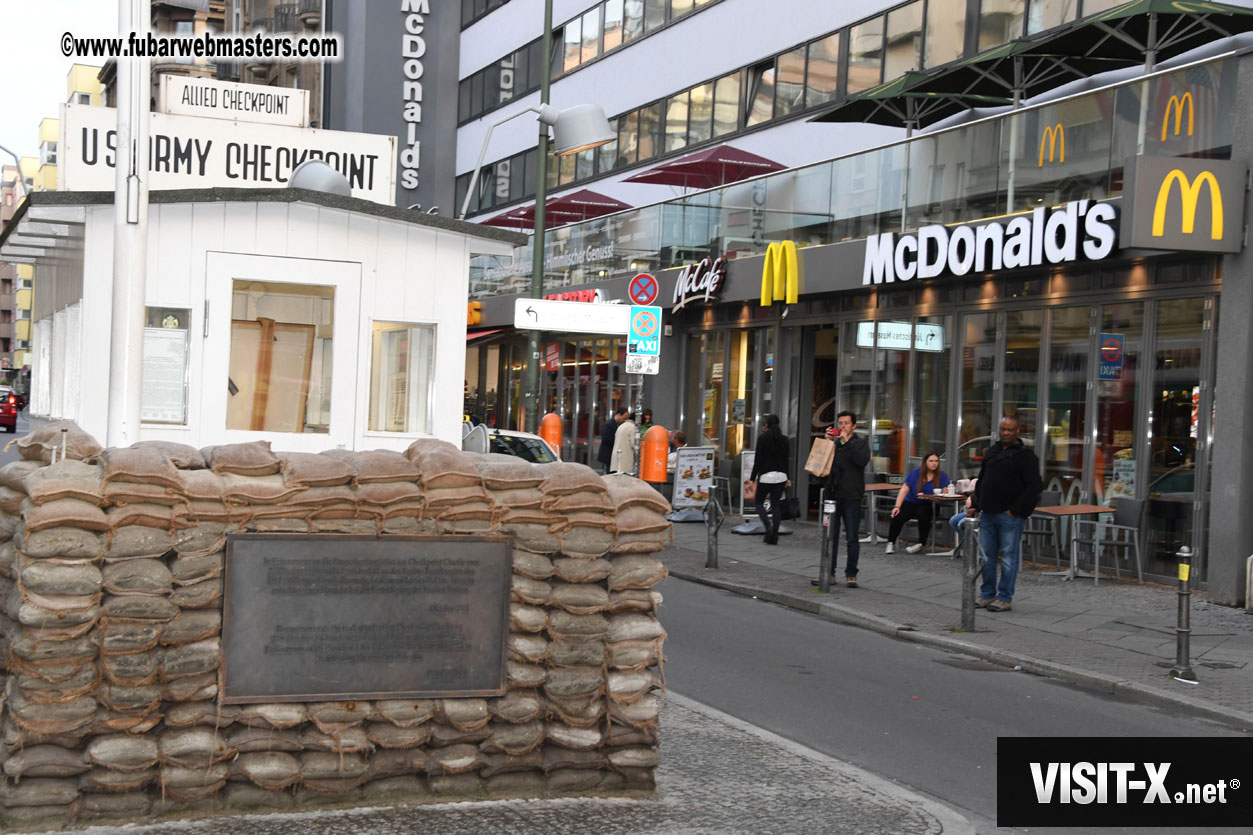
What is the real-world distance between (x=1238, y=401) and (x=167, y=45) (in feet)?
35.6

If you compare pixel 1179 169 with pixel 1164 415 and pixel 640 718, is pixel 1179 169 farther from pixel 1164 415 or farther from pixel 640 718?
pixel 640 718

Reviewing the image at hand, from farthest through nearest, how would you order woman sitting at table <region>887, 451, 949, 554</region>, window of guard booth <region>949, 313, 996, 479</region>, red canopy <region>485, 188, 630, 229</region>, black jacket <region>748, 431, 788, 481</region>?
red canopy <region>485, 188, 630, 229</region> → black jacket <region>748, 431, 788, 481</region> → woman sitting at table <region>887, 451, 949, 554</region> → window of guard booth <region>949, 313, 996, 479</region>

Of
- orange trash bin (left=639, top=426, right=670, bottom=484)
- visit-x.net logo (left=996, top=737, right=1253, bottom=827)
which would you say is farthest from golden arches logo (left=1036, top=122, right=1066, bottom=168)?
visit-x.net logo (left=996, top=737, right=1253, bottom=827)

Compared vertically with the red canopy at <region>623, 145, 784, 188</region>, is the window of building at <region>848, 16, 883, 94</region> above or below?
above

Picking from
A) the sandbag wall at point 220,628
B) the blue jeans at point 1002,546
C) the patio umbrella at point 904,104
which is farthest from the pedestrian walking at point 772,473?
the sandbag wall at point 220,628

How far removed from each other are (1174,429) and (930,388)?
4594 millimetres

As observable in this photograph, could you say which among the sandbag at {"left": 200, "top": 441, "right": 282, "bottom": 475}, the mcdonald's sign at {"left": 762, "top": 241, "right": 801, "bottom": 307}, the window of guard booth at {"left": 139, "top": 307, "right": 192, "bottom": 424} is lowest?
the sandbag at {"left": 200, "top": 441, "right": 282, "bottom": 475}

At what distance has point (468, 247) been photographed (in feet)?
Result: 29.0

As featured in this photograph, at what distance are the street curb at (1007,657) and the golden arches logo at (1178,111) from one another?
626cm

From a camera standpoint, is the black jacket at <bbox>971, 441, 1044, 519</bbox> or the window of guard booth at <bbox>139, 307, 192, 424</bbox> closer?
the window of guard booth at <bbox>139, 307, 192, 424</bbox>

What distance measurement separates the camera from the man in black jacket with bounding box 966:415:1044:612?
43.6 ft

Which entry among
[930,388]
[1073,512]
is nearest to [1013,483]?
[1073,512]

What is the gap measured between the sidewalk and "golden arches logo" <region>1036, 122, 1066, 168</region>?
4899 mm

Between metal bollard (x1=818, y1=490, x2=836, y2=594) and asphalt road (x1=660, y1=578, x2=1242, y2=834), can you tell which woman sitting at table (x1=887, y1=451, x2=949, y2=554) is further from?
asphalt road (x1=660, y1=578, x2=1242, y2=834)
